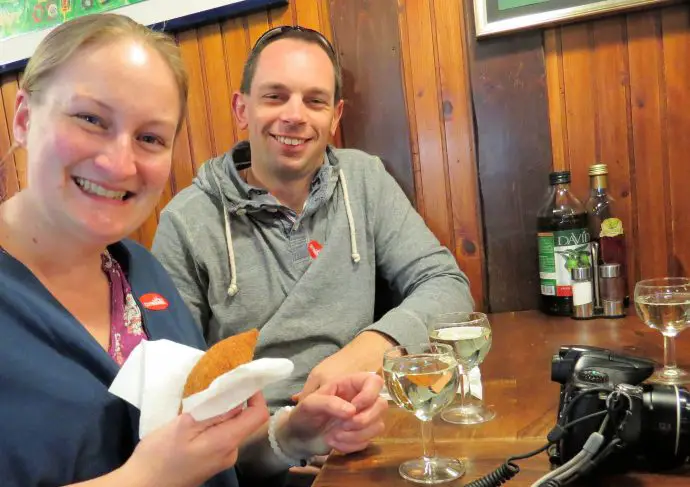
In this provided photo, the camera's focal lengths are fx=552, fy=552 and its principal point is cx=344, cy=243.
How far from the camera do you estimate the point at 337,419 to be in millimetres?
809

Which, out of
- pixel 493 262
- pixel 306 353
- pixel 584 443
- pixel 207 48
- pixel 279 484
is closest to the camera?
pixel 584 443

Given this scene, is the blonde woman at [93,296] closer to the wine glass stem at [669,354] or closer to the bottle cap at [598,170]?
the wine glass stem at [669,354]

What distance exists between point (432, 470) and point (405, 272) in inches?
32.3

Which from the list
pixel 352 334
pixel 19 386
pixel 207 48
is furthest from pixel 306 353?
pixel 207 48

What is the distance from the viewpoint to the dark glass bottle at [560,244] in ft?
4.67

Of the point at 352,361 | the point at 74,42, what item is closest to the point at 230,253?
the point at 352,361

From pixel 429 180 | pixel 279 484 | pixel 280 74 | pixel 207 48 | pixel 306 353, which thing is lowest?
pixel 279 484

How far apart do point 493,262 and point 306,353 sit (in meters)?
0.66

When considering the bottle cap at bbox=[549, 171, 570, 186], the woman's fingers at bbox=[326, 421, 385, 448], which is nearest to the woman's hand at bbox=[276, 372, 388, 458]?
the woman's fingers at bbox=[326, 421, 385, 448]

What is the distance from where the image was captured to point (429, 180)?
169 centimetres

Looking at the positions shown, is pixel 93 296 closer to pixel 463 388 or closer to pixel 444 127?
pixel 463 388

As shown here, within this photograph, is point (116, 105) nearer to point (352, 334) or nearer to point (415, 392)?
point (415, 392)

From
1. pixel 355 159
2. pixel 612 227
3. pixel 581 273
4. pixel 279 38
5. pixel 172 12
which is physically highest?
pixel 172 12

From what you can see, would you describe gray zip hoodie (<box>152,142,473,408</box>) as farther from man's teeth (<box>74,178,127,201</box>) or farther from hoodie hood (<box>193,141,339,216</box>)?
man's teeth (<box>74,178,127,201</box>)
